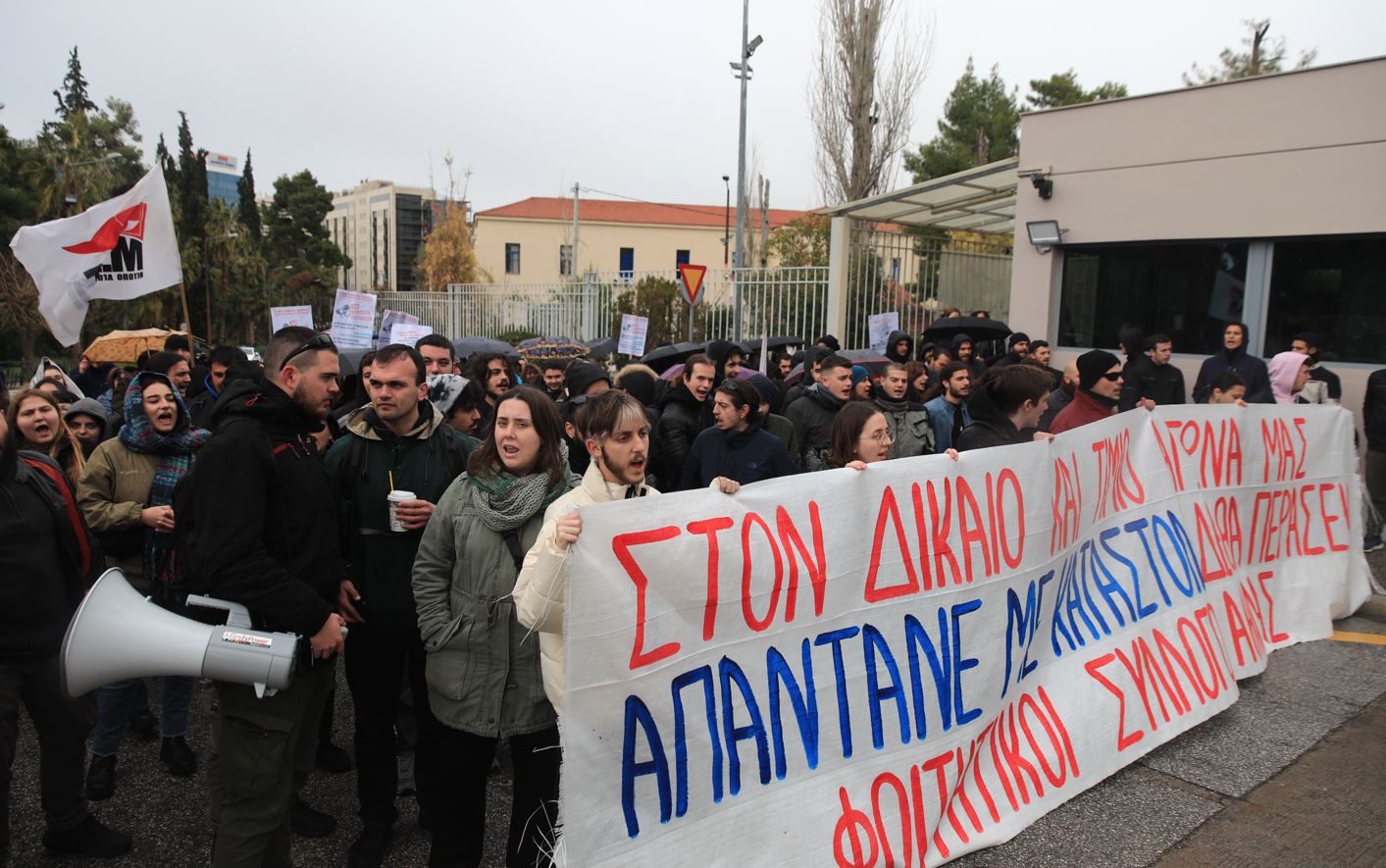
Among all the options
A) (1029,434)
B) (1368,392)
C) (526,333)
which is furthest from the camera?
(526,333)

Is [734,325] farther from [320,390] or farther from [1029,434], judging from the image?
[320,390]

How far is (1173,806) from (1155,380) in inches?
229

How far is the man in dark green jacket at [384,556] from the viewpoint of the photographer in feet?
10.8

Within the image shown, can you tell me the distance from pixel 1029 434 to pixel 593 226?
60.2m

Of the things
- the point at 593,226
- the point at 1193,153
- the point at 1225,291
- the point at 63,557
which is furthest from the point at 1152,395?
the point at 593,226

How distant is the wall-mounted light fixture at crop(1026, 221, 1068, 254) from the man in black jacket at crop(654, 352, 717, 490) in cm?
826

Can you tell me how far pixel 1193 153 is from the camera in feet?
35.9

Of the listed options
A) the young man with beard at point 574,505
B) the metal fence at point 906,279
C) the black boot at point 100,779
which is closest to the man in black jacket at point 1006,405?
the young man with beard at point 574,505

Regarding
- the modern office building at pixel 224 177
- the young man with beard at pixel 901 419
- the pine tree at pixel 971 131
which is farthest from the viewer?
the modern office building at pixel 224 177

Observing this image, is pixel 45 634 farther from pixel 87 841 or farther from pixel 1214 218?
pixel 1214 218

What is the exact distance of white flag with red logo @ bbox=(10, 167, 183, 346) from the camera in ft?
24.6

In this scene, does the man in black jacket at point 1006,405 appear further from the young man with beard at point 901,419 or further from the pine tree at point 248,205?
the pine tree at point 248,205

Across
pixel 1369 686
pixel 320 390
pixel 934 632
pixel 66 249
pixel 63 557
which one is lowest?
pixel 1369 686

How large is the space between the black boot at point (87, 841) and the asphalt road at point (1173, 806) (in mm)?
52
